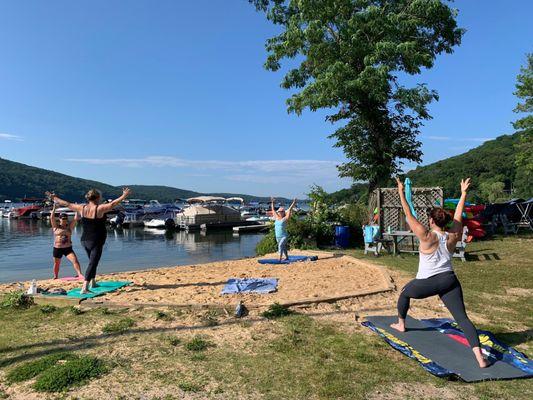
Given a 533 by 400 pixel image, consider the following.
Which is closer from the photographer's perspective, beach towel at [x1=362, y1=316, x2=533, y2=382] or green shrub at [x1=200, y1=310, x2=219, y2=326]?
beach towel at [x1=362, y1=316, x2=533, y2=382]

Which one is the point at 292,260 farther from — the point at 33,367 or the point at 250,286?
the point at 33,367

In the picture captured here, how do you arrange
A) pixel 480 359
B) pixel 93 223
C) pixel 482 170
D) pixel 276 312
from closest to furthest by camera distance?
pixel 480 359, pixel 276 312, pixel 93 223, pixel 482 170

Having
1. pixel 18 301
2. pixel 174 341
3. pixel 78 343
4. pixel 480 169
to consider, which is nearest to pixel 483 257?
pixel 174 341

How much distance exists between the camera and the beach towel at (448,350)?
4.00 metres

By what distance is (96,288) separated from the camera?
8062mm

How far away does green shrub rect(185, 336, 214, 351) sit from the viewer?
4715mm

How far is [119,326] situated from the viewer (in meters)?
5.47

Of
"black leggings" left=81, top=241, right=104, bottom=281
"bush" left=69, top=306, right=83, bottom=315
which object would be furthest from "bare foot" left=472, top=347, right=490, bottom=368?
"black leggings" left=81, top=241, right=104, bottom=281

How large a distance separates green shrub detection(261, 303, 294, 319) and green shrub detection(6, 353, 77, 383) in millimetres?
2590

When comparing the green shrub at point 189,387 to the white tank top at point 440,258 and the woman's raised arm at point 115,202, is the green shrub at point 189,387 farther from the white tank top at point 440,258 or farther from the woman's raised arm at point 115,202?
the woman's raised arm at point 115,202

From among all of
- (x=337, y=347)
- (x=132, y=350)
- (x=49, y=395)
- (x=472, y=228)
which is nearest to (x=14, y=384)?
(x=49, y=395)

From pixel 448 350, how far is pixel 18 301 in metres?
6.71

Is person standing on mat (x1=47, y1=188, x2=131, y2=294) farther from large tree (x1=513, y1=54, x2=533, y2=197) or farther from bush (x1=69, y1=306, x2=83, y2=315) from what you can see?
large tree (x1=513, y1=54, x2=533, y2=197)

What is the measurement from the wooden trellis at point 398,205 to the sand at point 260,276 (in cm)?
312
